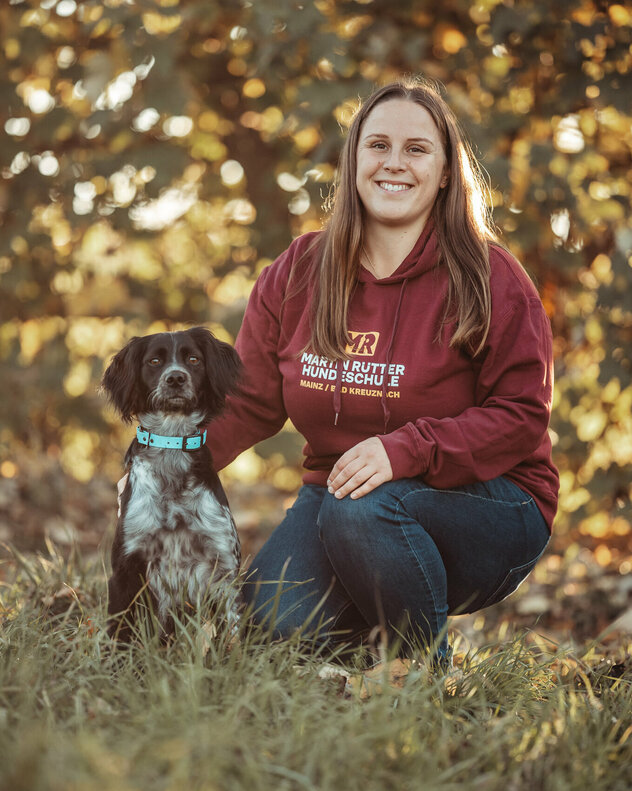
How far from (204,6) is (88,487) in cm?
281

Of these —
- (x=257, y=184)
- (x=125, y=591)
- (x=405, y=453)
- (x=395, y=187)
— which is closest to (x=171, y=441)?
(x=125, y=591)

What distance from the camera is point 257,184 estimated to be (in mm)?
4566

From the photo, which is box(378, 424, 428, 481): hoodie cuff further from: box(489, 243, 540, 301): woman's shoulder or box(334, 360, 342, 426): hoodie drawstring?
box(489, 243, 540, 301): woman's shoulder

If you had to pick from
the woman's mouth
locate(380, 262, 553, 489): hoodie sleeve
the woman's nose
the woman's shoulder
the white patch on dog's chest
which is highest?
the woman's nose

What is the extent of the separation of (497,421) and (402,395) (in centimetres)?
30

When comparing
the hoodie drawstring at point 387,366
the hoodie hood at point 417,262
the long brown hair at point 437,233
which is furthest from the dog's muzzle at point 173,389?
the hoodie hood at point 417,262

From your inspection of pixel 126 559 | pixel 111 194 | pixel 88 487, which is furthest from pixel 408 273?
pixel 88 487

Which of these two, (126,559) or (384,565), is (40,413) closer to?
(126,559)

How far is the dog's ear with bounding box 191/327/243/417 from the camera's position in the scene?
265 cm

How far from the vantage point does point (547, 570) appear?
421cm

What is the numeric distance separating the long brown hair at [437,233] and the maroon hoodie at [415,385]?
0.14 ft

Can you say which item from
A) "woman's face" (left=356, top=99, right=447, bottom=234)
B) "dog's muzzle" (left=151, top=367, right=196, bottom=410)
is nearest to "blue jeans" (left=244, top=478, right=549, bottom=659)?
"dog's muzzle" (left=151, top=367, right=196, bottom=410)

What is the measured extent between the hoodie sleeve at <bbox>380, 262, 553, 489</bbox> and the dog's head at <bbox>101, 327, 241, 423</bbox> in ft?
1.79

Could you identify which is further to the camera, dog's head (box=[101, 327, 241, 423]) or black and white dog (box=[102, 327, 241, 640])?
dog's head (box=[101, 327, 241, 423])
